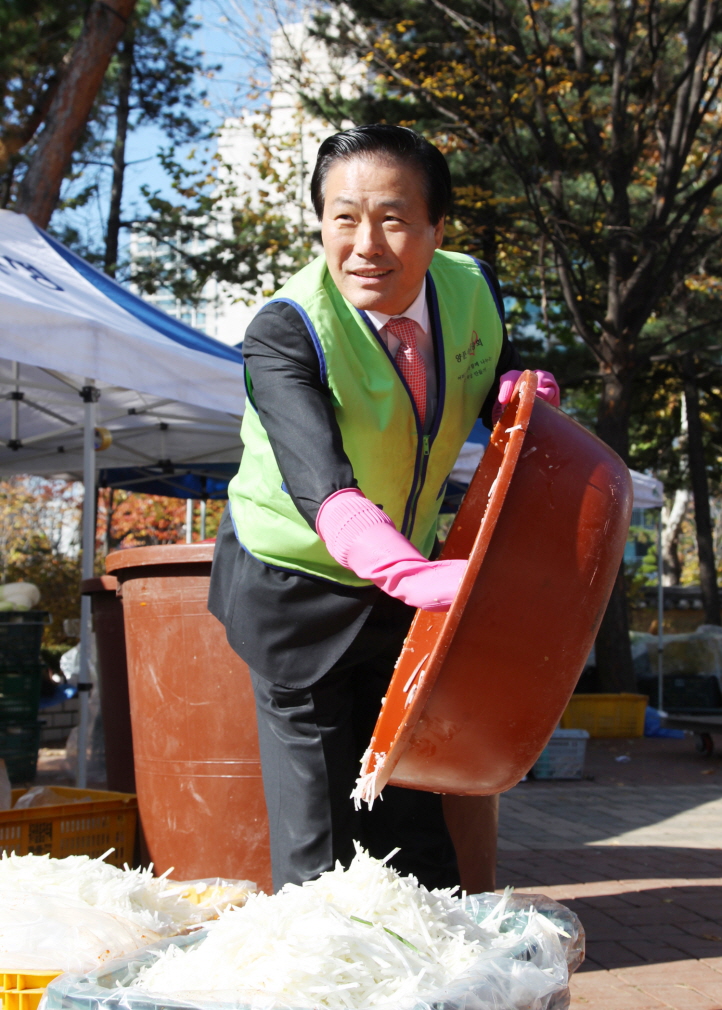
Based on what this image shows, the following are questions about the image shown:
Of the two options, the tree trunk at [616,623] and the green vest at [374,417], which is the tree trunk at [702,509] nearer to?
the tree trunk at [616,623]

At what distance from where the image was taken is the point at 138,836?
306 cm

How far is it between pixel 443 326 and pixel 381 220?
23 cm

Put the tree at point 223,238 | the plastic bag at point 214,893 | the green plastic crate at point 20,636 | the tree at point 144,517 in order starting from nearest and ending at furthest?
the plastic bag at point 214,893
the green plastic crate at point 20,636
the tree at point 223,238
the tree at point 144,517

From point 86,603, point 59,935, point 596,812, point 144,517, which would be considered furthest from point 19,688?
point 144,517

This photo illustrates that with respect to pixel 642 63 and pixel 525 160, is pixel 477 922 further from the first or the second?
pixel 642 63

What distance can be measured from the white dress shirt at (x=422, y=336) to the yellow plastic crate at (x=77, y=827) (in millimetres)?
1889

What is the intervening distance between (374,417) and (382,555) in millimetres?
439

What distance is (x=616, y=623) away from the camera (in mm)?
9758

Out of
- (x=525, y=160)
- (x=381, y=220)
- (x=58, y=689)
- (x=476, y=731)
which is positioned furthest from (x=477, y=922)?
(x=525, y=160)

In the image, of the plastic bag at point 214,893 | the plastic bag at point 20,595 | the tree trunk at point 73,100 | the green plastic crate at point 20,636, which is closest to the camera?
the plastic bag at point 214,893

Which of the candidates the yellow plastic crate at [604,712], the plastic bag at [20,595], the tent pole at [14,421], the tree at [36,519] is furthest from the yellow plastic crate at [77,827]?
the tree at [36,519]

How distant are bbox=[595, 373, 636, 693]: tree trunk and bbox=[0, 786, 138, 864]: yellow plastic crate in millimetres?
7382

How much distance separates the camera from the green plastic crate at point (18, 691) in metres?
5.30

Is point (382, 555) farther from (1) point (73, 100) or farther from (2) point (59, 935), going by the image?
(1) point (73, 100)
